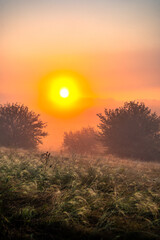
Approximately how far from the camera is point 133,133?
2630 cm

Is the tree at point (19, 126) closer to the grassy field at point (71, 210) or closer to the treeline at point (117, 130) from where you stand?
the treeline at point (117, 130)

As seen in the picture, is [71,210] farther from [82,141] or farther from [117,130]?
[82,141]

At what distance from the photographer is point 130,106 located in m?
28.0

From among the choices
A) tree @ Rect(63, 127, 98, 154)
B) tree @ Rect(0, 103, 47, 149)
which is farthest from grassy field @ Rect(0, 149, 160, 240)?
tree @ Rect(63, 127, 98, 154)

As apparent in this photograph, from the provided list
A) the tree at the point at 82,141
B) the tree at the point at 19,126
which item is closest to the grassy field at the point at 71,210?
the tree at the point at 19,126

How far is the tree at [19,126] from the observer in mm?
28062

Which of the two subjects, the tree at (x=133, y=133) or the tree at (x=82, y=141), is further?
the tree at (x=82, y=141)

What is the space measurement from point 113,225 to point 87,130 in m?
33.2

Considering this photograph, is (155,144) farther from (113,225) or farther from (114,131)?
(113,225)

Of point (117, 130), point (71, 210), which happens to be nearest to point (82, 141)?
point (117, 130)

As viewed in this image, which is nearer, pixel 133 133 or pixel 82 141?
pixel 133 133

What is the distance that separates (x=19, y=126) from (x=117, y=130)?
37.3 ft

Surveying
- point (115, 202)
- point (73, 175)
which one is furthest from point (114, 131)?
point (115, 202)

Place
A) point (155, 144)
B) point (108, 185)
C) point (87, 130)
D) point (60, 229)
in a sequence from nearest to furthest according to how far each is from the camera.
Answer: point (60, 229) < point (108, 185) < point (155, 144) < point (87, 130)
